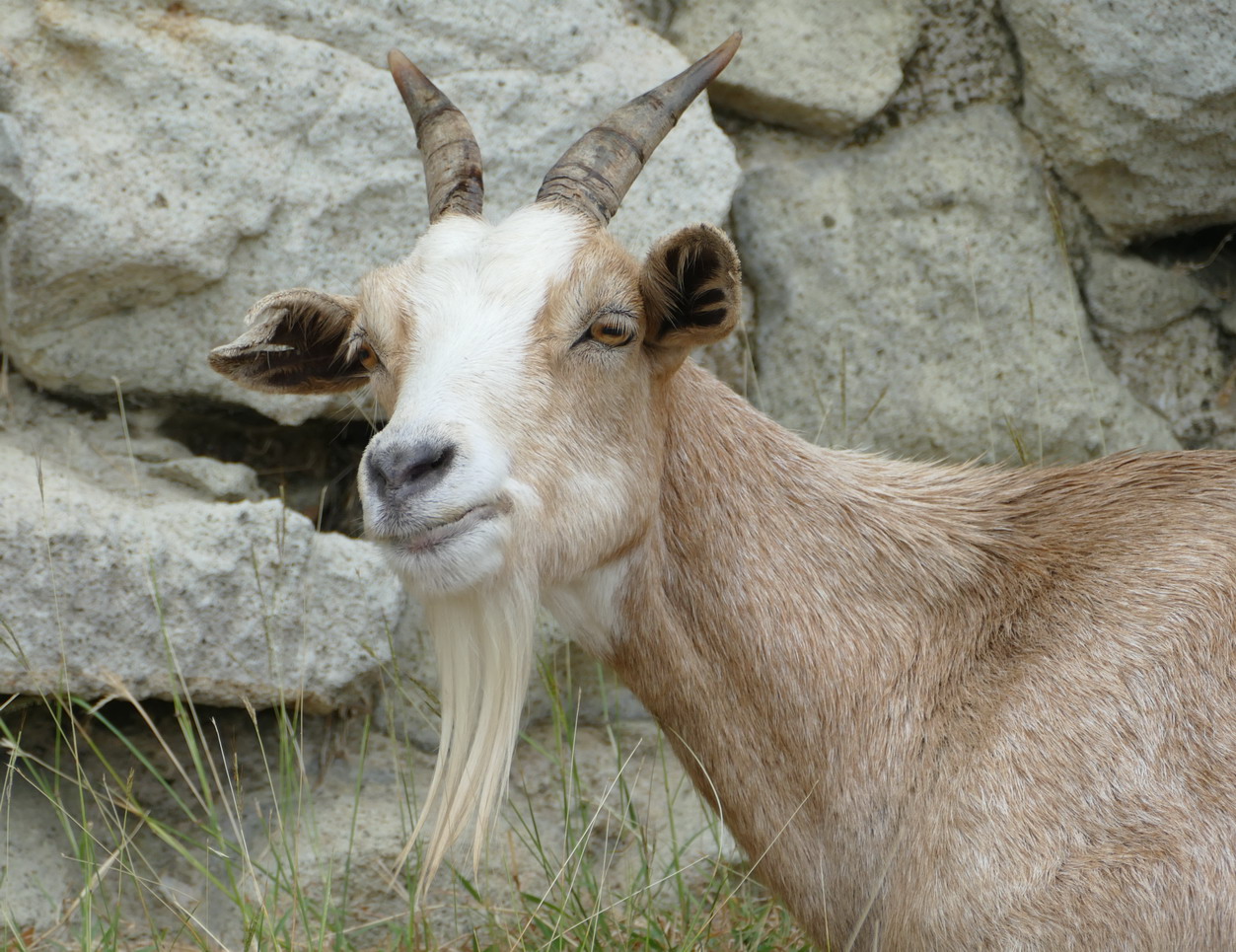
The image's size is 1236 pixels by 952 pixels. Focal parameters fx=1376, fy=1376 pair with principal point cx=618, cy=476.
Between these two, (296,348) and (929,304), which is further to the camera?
(929,304)

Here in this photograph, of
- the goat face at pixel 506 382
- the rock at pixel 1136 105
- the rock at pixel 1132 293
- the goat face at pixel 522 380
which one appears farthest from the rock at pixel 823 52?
the goat face at pixel 522 380

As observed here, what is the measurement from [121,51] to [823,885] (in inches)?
131

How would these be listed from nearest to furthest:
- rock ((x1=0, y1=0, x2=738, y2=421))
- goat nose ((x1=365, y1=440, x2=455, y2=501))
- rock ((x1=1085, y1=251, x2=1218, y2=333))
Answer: goat nose ((x1=365, y1=440, x2=455, y2=501)) < rock ((x1=0, y1=0, x2=738, y2=421)) < rock ((x1=1085, y1=251, x2=1218, y2=333))

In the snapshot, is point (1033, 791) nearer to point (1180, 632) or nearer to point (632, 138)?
point (1180, 632)

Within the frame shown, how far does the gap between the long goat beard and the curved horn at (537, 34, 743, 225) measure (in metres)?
1.00

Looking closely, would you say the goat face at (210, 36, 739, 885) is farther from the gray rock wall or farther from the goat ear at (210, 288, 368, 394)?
the gray rock wall

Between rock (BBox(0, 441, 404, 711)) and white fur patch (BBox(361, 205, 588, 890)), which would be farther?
rock (BBox(0, 441, 404, 711))

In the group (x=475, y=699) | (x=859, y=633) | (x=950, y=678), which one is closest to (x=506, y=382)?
(x=475, y=699)

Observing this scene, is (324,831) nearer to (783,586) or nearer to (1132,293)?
(783,586)

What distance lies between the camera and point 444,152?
359 centimetres

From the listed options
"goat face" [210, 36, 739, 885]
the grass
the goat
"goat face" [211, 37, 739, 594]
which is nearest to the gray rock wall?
the grass

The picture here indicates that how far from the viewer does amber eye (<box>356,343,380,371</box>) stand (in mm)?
3389

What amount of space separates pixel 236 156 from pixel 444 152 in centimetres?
122

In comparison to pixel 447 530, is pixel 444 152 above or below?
above
